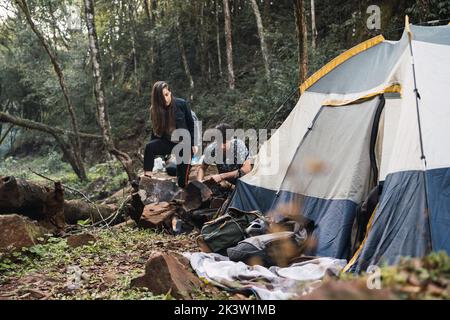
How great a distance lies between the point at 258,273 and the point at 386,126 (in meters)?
1.95

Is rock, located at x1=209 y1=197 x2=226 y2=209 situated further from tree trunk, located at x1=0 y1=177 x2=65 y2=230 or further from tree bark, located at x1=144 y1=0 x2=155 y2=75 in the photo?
tree bark, located at x1=144 y1=0 x2=155 y2=75

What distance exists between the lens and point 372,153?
14.5ft

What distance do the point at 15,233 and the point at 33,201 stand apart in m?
0.81

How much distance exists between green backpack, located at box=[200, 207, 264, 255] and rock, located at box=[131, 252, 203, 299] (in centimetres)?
113

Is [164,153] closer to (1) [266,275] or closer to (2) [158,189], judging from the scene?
(2) [158,189]

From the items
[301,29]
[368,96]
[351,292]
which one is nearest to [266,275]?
[351,292]

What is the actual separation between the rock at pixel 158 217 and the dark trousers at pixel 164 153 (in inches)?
17.7

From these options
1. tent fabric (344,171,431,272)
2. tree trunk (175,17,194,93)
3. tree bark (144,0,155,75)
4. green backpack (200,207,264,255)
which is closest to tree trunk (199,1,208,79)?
Result: tree trunk (175,17,194,93)

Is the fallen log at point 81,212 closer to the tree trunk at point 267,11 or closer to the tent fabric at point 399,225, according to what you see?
the tent fabric at point 399,225

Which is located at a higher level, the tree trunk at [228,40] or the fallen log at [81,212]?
the tree trunk at [228,40]

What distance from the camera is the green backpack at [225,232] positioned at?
178 inches

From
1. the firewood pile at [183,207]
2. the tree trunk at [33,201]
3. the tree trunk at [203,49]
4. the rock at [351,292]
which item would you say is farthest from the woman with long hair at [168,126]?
the tree trunk at [203,49]

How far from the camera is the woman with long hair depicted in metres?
6.11
